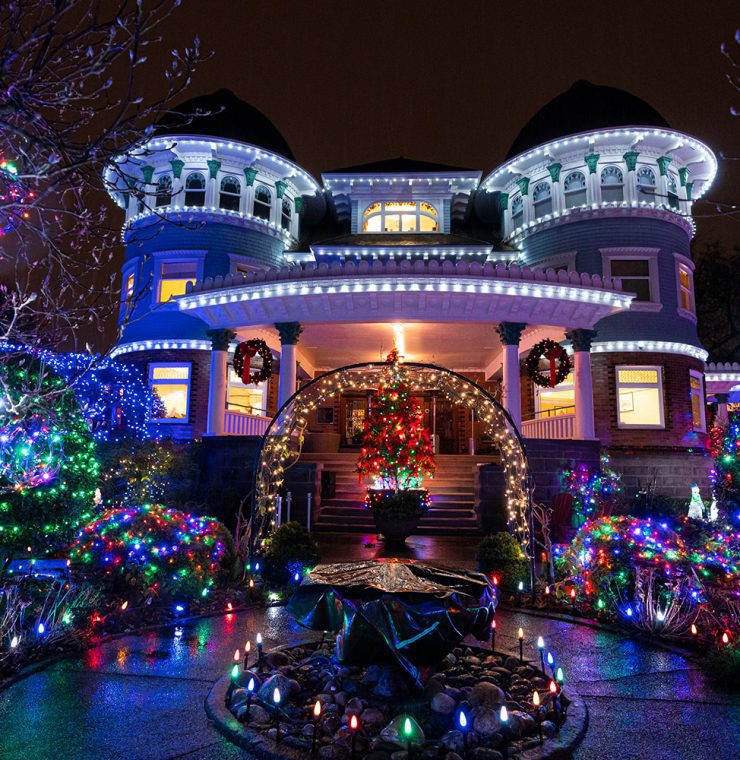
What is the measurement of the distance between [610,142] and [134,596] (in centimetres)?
1991

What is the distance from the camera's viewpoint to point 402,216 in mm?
22719

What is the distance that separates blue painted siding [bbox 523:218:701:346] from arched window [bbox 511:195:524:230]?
2020mm

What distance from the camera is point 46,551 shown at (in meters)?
7.59

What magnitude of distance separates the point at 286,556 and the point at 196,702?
13.3 ft

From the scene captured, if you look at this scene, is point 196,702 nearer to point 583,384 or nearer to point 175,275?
point 583,384

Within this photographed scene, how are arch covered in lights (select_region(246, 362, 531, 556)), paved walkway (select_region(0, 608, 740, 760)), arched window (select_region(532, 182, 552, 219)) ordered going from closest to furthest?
paved walkway (select_region(0, 608, 740, 760)) < arch covered in lights (select_region(246, 362, 531, 556)) < arched window (select_region(532, 182, 552, 219))

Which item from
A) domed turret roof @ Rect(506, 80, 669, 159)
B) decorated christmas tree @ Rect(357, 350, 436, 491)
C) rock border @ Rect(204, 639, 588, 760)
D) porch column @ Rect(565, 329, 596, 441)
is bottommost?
rock border @ Rect(204, 639, 588, 760)

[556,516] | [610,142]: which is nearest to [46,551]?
[556,516]

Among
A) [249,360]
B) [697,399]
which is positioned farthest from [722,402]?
[249,360]

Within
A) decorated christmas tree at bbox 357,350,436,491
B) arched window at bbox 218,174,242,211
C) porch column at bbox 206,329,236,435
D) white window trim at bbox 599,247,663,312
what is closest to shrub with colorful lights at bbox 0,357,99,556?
decorated christmas tree at bbox 357,350,436,491

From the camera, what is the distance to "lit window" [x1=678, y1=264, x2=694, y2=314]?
65.3ft

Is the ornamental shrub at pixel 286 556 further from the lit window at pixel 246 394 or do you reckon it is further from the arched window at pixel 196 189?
the arched window at pixel 196 189

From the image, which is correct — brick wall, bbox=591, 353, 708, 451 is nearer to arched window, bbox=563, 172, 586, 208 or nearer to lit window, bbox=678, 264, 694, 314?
lit window, bbox=678, 264, 694, 314

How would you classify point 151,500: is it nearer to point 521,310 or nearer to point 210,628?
point 210,628
